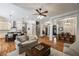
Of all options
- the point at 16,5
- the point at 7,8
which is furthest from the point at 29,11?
the point at 7,8

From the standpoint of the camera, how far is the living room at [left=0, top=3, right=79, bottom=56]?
228 cm

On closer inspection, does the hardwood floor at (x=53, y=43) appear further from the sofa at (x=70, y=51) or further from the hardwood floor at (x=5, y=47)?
the hardwood floor at (x=5, y=47)

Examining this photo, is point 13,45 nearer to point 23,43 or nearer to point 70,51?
point 23,43

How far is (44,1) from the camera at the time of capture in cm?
232

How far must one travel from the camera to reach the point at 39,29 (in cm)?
237

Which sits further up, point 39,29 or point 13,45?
point 39,29

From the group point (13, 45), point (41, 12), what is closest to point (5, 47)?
point (13, 45)

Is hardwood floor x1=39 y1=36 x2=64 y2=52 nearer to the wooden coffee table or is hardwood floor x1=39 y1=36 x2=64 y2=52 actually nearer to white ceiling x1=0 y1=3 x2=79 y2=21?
the wooden coffee table

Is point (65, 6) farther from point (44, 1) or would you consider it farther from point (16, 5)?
point (16, 5)

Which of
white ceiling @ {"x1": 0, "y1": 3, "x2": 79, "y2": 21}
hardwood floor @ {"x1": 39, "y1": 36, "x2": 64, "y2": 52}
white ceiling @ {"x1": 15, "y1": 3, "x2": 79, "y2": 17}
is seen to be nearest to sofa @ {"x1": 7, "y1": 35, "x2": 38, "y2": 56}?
hardwood floor @ {"x1": 39, "y1": 36, "x2": 64, "y2": 52}

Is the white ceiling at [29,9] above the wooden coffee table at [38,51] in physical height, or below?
above

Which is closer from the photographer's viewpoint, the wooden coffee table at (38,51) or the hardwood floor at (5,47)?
the hardwood floor at (5,47)

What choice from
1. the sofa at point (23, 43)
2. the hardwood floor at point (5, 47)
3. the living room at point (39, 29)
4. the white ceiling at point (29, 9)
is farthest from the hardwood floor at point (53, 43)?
the hardwood floor at point (5, 47)

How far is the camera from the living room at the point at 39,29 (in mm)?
2283
